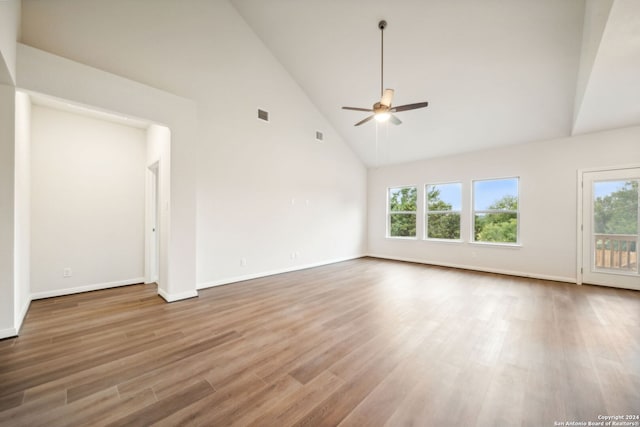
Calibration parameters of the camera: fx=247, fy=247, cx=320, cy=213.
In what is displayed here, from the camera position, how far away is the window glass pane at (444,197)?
20.2 feet

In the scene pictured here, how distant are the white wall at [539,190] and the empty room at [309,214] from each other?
0.04 meters

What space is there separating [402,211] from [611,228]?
12.9 feet

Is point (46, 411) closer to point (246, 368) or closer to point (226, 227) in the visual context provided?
point (246, 368)

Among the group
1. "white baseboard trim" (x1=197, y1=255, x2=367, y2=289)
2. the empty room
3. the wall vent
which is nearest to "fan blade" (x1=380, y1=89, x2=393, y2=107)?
the empty room

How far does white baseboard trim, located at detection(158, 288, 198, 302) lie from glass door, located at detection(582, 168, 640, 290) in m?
6.86

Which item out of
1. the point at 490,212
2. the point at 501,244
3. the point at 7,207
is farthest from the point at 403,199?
the point at 7,207

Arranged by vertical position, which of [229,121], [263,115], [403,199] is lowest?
[403,199]

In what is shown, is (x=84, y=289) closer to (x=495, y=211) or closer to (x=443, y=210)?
(x=443, y=210)

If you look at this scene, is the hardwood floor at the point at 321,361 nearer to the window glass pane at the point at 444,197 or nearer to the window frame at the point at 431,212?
the window frame at the point at 431,212

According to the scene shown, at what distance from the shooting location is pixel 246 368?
198cm

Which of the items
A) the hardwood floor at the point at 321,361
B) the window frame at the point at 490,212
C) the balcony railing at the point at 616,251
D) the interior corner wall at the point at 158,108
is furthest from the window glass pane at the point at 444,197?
the interior corner wall at the point at 158,108

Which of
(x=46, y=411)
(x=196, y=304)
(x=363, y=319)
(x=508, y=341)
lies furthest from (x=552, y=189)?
(x=46, y=411)

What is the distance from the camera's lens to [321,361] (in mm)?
2096

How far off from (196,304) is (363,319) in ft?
7.40
